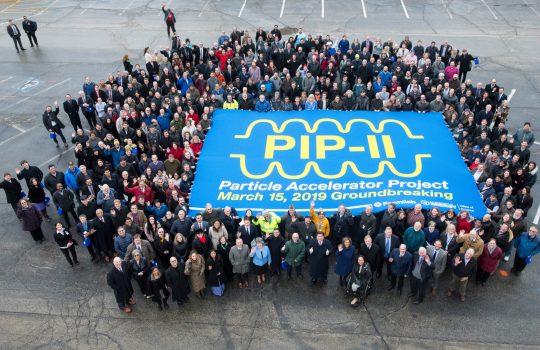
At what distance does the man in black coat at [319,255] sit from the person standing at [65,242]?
17.4 ft

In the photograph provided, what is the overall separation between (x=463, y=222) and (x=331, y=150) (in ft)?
14.0

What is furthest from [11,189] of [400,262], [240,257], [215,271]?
[400,262]

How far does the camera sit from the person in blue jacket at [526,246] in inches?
355

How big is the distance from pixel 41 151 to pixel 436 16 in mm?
22803

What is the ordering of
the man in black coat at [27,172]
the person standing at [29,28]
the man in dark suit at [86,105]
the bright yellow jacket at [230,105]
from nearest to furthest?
1. the man in black coat at [27,172]
2. the bright yellow jacket at [230,105]
3. the man in dark suit at [86,105]
4. the person standing at [29,28]

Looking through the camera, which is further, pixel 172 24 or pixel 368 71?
pixel 172 24

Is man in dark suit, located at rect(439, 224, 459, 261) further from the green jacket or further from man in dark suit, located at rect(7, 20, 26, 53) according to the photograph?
man in dark suit, located at rect(7, 20, 26, 53)

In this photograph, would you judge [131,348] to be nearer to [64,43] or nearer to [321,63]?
[321,63]

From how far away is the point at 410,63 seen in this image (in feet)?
53.2

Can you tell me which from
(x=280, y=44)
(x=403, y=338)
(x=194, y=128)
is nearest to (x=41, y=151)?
(x=194, y=128)

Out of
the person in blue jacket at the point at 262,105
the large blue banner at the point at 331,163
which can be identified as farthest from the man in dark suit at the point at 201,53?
the person in blue jacket at the point at 262,105

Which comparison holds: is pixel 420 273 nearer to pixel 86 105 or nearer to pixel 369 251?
pixel 369 251

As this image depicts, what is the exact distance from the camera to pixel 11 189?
10883 millimetres

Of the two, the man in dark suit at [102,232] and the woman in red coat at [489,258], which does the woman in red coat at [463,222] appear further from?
the man in dark suit at [102,232]
